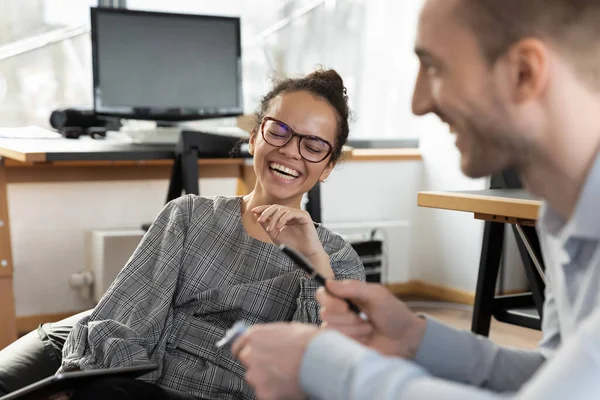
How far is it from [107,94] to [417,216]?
1.95 meters

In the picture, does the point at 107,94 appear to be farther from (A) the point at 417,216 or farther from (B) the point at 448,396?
(B) the point at 448,396

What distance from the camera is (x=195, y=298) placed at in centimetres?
161

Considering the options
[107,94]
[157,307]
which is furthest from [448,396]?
[107,94]

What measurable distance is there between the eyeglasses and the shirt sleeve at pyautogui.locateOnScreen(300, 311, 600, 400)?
982 mm

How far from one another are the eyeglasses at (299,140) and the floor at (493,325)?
166cm

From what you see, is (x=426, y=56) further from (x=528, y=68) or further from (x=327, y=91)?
(x=327, y=91)

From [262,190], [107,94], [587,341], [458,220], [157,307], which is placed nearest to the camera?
[587,341]

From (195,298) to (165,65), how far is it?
5.67 ft

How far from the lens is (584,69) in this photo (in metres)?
0.69

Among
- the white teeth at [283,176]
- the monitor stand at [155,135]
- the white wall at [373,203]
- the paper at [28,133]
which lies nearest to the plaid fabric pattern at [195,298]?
the white teeth at [283,176]

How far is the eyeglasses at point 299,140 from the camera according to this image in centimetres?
169

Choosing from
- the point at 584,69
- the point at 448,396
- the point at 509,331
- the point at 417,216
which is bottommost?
the point at 509,331

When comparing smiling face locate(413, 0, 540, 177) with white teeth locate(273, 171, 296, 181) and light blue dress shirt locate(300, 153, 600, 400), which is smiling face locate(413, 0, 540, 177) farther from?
white teeth locate(273, 171, 296, 181)

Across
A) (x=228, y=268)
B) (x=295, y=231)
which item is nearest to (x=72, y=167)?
(x=228, y=268)
